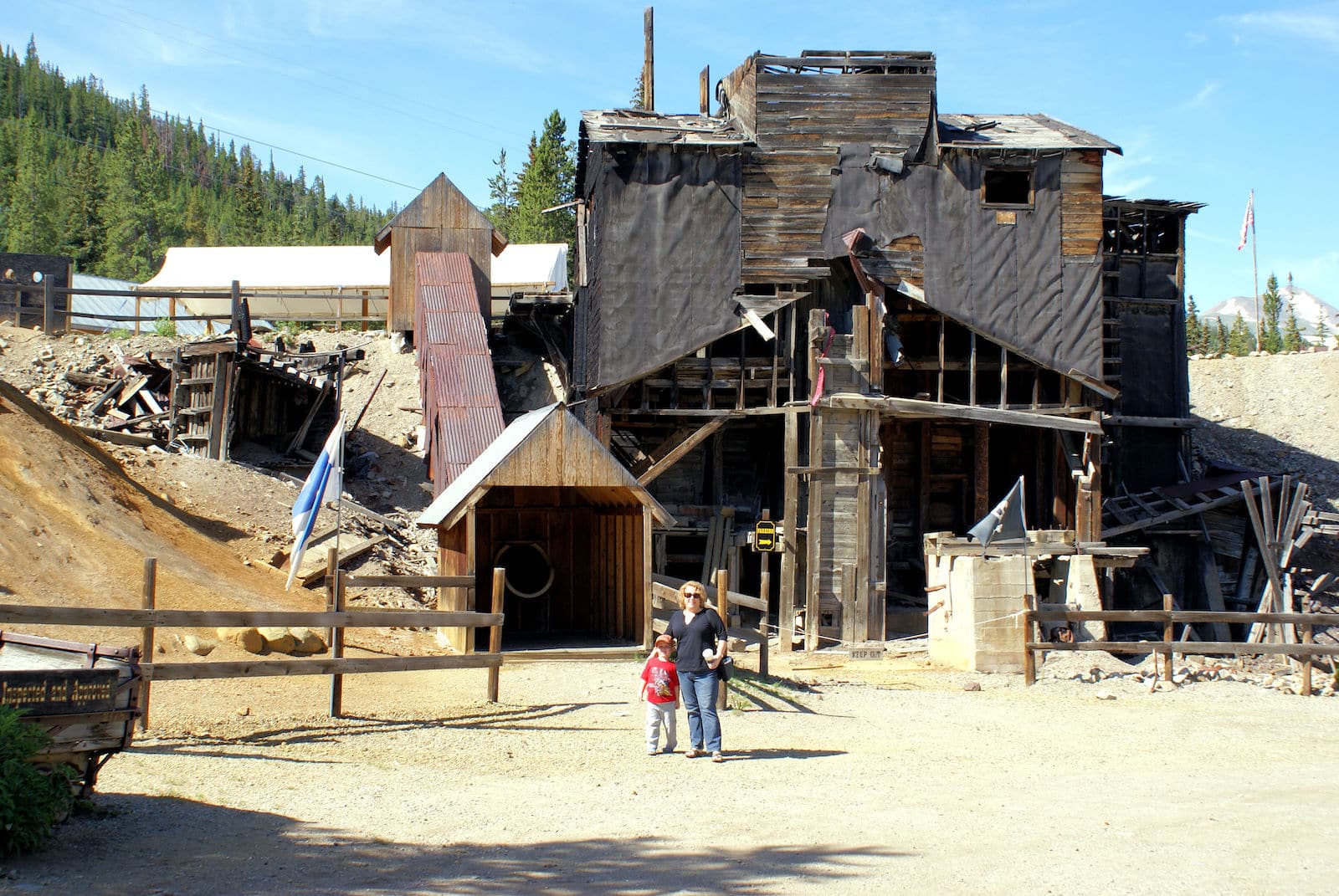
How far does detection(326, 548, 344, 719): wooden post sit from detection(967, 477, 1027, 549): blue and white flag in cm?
1180

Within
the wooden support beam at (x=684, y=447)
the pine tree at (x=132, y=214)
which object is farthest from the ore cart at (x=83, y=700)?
the pine tree at (x=132, y=214)

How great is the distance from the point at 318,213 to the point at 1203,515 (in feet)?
396

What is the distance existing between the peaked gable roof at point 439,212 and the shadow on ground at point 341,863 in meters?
26.8

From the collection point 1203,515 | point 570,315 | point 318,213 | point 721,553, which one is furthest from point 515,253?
point 318,213

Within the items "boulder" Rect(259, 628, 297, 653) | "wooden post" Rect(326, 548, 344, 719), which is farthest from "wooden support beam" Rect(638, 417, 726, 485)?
"wooden post" Rect(326, 548, 344, 719)

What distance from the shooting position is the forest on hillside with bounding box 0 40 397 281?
8194 cm

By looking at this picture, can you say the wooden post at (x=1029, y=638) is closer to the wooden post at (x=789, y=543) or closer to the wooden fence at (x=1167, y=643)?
the wooden fence at (x=1167, y=643)

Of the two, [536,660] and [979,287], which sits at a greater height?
[979,287]

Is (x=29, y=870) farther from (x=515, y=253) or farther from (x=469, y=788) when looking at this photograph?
(x=515, y=253)

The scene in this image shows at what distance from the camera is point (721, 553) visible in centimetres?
2680

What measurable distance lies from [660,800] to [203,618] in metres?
4.32

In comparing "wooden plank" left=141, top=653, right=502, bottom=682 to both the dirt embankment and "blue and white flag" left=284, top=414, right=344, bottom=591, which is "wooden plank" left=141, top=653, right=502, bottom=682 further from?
the dirt embankment

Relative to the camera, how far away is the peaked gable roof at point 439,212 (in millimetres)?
33344

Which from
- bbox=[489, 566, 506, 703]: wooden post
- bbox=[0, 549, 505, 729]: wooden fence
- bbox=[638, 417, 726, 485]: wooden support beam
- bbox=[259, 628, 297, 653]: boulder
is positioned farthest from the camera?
bbox=[638, 417, 726, 485]: wooden support beam
